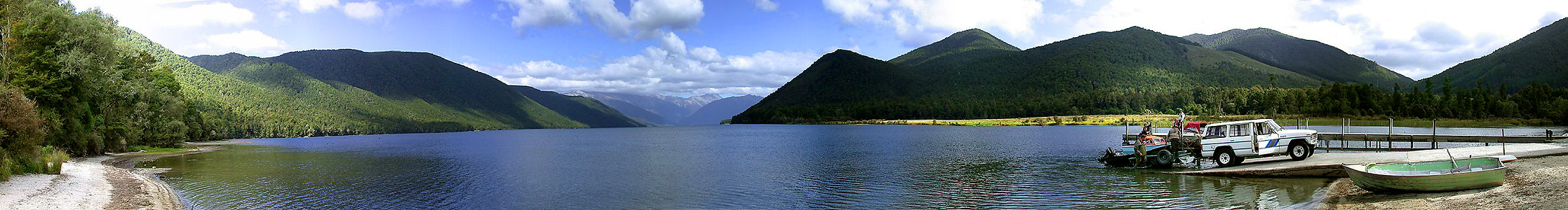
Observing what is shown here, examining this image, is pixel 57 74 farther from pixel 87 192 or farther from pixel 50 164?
pixel 87 192

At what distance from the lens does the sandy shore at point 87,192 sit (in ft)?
59.7

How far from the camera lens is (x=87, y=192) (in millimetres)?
21516

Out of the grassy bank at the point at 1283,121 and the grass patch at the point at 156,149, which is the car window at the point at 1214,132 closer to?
the grassy bank at the point at 1283,121

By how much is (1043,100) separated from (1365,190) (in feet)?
620

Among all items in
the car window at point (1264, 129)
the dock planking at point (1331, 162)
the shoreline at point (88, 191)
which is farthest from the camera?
the car window at point (1264, 129)

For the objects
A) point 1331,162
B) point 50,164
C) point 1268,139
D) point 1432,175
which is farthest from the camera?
point 1268,139

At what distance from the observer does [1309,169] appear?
23.7m

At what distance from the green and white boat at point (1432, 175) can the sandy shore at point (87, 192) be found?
1144 inches

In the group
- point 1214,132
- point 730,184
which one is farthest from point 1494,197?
point 730,184

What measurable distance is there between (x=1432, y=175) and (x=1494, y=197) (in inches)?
42.9

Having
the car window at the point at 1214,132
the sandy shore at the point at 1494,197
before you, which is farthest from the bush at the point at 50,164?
the car window at the point at 1214,132

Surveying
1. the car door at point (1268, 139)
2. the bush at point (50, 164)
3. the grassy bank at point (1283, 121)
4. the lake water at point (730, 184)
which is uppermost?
the grassy bank at point (1283, 121)

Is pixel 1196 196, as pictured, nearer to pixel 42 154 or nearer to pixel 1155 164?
pixel 1155 164

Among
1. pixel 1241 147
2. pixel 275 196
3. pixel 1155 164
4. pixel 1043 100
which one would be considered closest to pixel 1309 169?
pixel 1241 147
